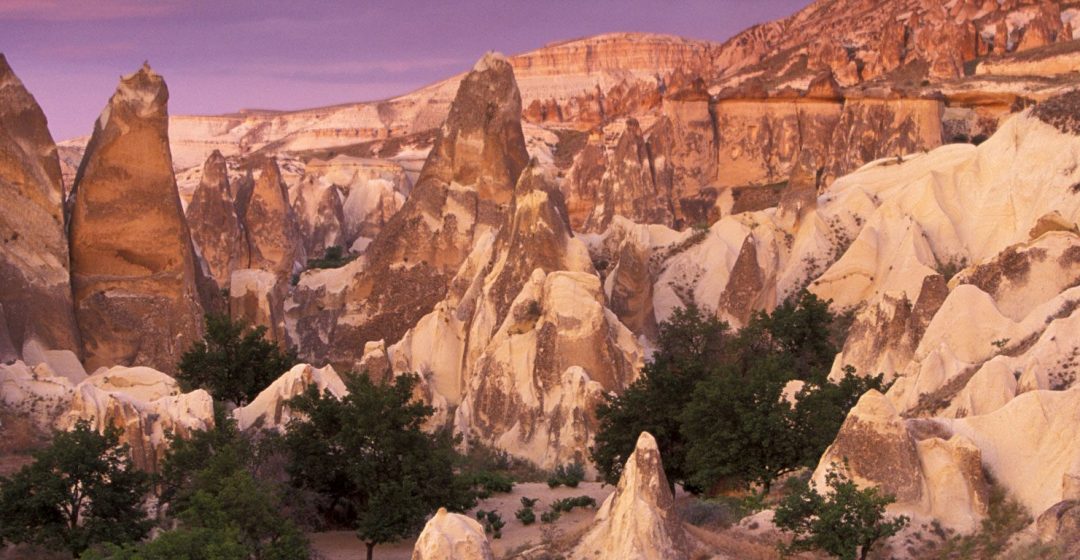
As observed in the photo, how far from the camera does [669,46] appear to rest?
16638 cm

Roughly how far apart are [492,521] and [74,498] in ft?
21.3

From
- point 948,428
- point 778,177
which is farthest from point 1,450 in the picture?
point 778,177

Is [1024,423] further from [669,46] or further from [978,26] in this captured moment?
[669,46]

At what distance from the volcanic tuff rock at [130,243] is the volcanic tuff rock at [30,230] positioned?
2.56ft

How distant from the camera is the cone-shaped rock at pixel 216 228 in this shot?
204 feet

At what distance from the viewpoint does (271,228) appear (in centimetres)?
6838

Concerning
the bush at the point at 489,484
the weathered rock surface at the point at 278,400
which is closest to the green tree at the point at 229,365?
the weathered rock surface at the point at 278,400

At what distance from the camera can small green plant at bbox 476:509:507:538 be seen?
22500 millimetres

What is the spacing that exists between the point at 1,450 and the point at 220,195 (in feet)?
128

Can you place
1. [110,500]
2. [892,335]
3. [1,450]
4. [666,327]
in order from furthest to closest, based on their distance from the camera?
[666,327] < [892,335] < [1,450] < [110,500]

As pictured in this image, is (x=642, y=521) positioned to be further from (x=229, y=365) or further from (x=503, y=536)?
(x=229, y=365)

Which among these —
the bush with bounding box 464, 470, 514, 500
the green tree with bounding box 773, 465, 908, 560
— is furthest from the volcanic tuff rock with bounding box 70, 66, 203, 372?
the green tree with bounding box 773, 465, 908, 560

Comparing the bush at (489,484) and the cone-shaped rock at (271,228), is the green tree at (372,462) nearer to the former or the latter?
the bush at (489,484)

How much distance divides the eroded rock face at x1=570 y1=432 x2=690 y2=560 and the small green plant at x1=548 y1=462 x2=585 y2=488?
9483mm
